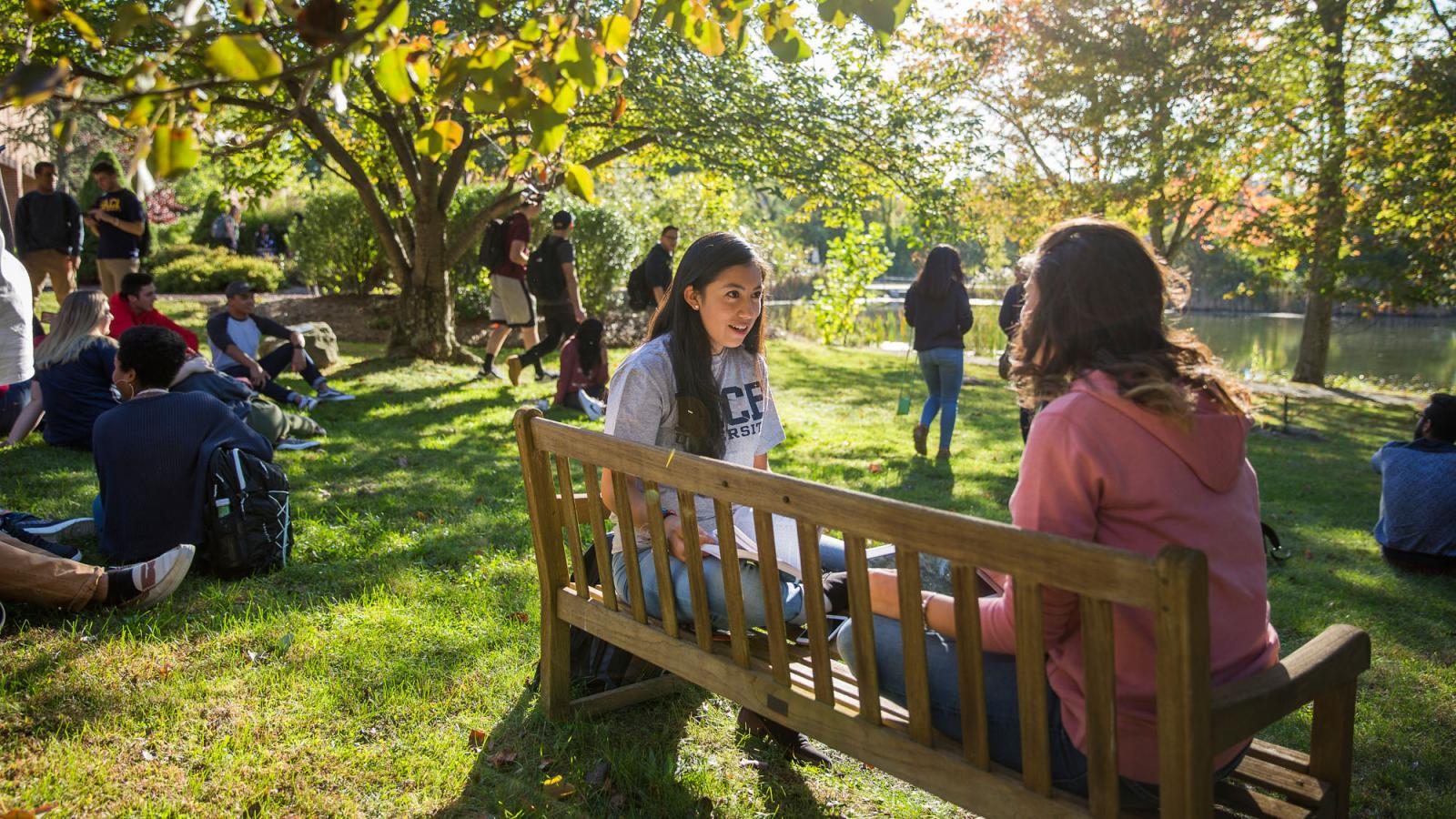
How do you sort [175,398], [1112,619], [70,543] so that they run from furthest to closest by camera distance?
1. [70,543]
2. [175,398]
3. [1112,619]

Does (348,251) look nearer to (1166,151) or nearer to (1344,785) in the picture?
(1166,151)

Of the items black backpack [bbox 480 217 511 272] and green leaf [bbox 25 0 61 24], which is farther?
black backpack [bbox 480 217 511 272]

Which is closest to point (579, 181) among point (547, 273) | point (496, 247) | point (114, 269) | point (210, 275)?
point (547, 273)

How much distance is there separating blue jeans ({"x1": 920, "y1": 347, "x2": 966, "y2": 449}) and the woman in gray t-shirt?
478 centimetres

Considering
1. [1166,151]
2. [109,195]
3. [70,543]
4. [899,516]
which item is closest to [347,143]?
[109,195]

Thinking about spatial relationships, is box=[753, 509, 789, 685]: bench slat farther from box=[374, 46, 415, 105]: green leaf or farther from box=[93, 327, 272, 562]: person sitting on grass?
box=[93, 327, 272, 562]: person sitting on grass

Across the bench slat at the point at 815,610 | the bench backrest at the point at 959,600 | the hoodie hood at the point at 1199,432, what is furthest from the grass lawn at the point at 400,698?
the hoodie hood at the point at 1199,432

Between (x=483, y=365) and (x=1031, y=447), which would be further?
(x=483, y=365)

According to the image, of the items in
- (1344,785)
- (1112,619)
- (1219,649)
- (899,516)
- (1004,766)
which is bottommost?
(1344,785)

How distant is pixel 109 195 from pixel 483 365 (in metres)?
3.88

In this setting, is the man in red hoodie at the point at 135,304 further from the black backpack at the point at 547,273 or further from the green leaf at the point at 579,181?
the green leaf at the point at 579,181

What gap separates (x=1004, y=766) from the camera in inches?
81.4

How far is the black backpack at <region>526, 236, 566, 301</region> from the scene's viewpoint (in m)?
9.96

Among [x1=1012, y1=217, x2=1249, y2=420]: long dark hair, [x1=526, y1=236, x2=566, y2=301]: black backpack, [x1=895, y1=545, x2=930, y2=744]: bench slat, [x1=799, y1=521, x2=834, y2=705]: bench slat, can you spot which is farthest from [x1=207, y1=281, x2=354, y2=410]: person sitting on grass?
[x1=1012, y1=217, x2=1249, y2=420]: long dark hair
